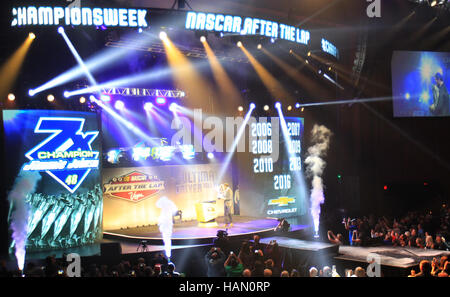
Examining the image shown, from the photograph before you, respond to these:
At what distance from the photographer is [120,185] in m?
13.5

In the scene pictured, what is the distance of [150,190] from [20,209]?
15.0 feet

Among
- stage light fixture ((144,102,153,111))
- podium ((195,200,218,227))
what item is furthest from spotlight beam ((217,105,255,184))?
stage light fixture ((144,102,153,111))

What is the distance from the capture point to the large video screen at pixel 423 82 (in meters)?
16.1

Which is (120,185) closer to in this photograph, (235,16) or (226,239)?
(226,239)

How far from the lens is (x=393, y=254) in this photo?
840 centimetres

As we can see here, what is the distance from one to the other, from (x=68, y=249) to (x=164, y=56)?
691cm

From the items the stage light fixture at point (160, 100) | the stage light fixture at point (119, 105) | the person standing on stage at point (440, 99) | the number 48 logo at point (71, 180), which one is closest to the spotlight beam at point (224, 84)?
the stage light fixture at point (160, 100)

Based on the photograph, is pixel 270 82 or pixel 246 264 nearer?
pixel 246 264

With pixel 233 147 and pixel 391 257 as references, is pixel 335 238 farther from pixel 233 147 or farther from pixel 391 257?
pixel 233 147

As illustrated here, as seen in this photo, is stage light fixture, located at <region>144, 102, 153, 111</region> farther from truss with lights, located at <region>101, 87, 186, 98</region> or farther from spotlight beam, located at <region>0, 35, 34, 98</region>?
spotlight beam, located at <region>0, 35, 34, 98</region>

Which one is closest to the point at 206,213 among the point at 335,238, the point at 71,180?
the point at 71,180

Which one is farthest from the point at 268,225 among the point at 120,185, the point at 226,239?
the point at 120,185

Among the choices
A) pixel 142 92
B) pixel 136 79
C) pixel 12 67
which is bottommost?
pixel 142 92

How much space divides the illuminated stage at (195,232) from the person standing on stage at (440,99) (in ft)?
25.5
